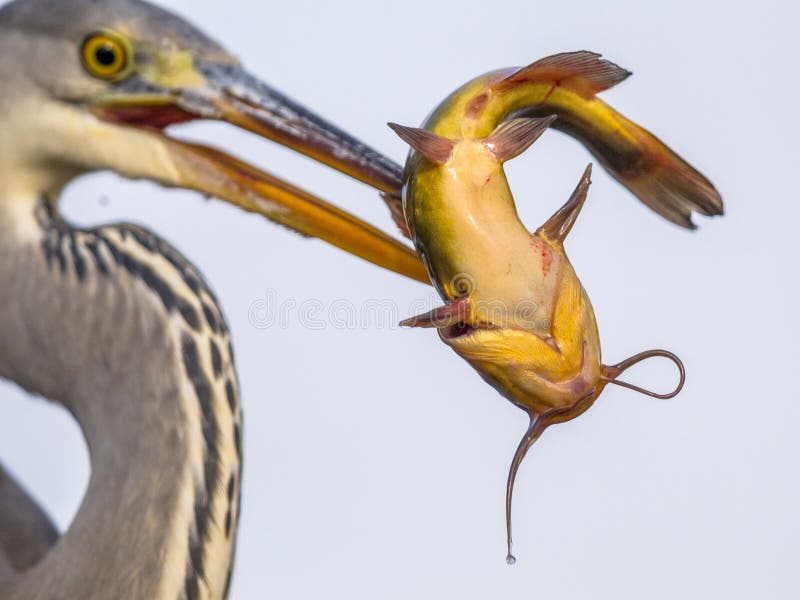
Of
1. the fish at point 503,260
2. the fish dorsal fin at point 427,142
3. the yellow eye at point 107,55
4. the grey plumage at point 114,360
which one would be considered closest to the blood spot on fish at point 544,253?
the fish at point 503,260

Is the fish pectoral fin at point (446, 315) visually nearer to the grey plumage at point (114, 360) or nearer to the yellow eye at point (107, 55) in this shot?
the grey plumage at point (114, 360)

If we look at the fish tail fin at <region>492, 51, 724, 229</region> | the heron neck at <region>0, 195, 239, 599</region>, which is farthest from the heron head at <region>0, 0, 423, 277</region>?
the fish tail fin at <region>492, 51, 724, 229</region>

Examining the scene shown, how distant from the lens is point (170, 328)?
1535 millimetres

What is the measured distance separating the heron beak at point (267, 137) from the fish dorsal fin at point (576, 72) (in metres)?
0.30

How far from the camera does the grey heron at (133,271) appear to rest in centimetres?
154

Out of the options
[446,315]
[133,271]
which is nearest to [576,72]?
[446,315]

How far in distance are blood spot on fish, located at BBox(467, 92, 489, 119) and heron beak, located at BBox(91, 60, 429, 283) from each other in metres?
0.30

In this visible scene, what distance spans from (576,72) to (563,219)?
18 cm

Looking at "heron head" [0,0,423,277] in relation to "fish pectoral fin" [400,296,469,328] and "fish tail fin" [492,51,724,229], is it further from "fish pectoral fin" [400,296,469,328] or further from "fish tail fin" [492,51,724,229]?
"fish pectoral fin" [400,296,469,328]

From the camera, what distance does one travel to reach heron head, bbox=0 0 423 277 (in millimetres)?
1609

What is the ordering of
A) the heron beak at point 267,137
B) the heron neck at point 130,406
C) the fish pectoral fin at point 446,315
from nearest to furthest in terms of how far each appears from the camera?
the fish pectoral fin at point 446,315 → the heron neck at point 130,406 → the heron beak at point 267,137

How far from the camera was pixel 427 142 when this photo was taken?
1264 millimetres

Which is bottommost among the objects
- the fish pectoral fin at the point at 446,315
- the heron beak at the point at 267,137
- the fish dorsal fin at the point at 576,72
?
the fish pectoral fin at the point at 446,315

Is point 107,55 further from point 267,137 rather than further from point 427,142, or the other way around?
point 427,142
